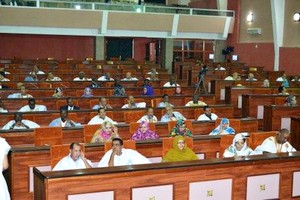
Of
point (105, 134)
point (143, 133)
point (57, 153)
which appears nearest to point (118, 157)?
point (57, 153)

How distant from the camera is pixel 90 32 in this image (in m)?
21.0

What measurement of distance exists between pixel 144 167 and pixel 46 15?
1585cm

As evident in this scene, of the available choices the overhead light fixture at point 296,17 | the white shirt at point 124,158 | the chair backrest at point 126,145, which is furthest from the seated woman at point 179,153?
the overhead light fixture at point 296,17

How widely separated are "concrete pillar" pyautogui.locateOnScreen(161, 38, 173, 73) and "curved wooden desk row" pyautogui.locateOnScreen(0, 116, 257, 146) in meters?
13.1

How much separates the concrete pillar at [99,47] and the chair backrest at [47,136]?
13758 millimetres

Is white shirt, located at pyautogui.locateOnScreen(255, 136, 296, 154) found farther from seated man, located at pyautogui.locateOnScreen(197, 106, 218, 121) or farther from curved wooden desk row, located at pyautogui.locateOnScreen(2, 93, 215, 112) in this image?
curved wooden desk row, located at pyautogui.locateOnScreen(2, 93, 215, 112)

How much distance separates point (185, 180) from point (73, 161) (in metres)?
1.47

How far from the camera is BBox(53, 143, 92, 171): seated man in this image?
577 cm

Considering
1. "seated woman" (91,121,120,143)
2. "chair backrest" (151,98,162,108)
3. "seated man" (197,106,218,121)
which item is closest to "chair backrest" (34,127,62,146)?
"seated woman" (91,121,120,143)

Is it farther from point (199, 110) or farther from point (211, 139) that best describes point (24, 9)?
point (211, 139)

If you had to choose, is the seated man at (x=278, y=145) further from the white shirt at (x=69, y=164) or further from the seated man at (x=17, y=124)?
the seated man at (x=17, y=124)

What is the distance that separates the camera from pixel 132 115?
9.84 m

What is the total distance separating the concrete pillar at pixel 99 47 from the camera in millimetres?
21141

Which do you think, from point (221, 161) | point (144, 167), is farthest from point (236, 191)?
point (144, 167)
